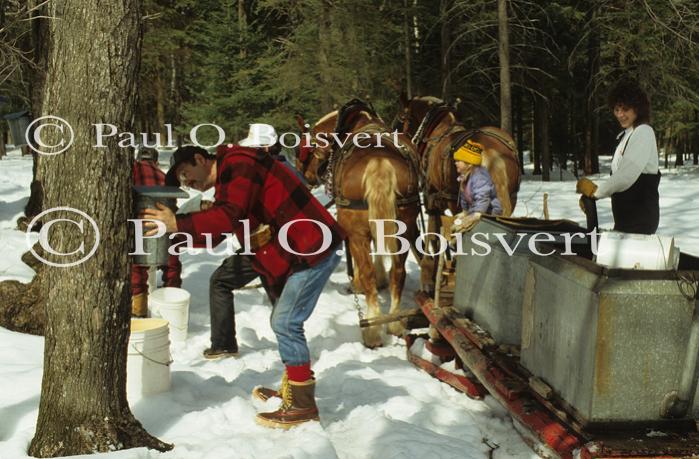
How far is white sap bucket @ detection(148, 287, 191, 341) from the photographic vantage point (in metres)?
5.96

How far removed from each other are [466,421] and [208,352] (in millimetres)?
2355

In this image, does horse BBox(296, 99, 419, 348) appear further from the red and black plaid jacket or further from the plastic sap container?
the plastic sap container

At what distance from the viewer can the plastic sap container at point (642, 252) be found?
3402 mm

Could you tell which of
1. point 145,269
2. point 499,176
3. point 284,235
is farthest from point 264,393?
point 499,176

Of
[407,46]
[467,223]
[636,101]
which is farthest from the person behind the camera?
[407,46]

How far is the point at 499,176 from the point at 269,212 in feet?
12.9

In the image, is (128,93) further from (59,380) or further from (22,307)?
(22,307)

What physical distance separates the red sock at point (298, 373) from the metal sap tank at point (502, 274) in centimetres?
148

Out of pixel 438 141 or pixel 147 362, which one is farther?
pixel 438 141

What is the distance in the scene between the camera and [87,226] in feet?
10.3

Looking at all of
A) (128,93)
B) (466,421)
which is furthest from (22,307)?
(466,421)

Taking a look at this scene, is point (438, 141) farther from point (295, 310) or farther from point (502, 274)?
point (295, 310)

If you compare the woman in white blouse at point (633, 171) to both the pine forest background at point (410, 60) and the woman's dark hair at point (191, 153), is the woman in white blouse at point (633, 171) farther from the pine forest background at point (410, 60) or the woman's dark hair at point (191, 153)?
the pine forest background at point (410, 60)

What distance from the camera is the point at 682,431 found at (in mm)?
3344
